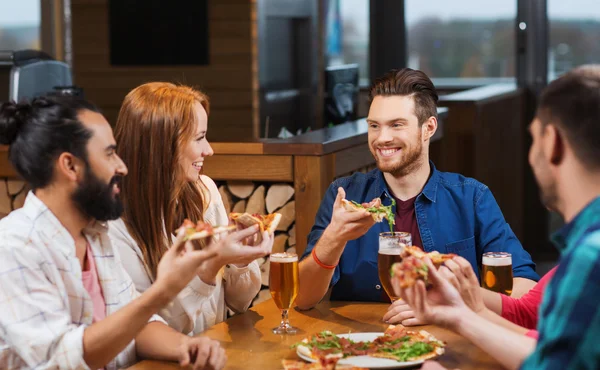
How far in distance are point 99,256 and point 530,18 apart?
22.5ft

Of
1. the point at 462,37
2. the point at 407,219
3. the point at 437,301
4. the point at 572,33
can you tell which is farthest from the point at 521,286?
the point at 462,37

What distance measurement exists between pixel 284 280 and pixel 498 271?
23.3 inches

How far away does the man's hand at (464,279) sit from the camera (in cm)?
207

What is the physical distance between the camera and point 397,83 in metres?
3.02

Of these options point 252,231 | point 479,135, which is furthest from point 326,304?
point 479,135

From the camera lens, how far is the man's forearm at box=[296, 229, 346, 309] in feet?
8.61

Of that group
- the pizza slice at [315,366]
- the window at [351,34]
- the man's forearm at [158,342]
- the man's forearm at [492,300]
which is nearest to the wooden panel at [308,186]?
the man's forearm at [492,300]

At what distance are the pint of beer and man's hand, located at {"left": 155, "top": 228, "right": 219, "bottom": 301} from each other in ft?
1.37

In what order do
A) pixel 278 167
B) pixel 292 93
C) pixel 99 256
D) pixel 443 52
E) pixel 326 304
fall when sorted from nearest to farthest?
pixel 99 256
pixel 326 304
pixel 278 167
pixel 292 93
pixel 443 52

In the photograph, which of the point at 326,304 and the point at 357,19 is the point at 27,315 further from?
the point at 357,19

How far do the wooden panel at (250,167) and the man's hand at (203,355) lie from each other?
1.83m

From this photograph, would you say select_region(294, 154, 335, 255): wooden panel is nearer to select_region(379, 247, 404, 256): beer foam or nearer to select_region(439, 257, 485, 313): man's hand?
select_region(379, 247, 404, 256): beer foam

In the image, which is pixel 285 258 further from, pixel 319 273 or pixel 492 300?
pixel 492 300

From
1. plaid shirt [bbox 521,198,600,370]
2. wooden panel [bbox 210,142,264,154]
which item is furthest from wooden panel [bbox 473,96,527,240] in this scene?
plaid shirt [bbox 521,198,600,370]
